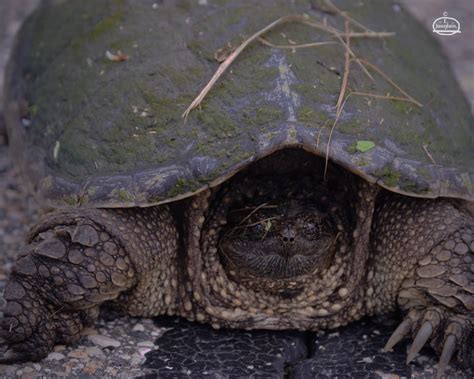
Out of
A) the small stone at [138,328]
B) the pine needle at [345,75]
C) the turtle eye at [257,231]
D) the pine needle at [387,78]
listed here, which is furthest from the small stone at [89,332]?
the pine needle at [387,78]

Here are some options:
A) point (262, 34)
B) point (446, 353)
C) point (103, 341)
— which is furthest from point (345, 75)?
point (103, 341)

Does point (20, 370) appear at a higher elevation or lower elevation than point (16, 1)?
lower

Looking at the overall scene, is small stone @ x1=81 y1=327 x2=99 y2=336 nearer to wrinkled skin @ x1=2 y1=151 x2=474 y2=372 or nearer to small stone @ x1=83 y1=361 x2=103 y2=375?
wrinkled skin @ x1=2 y1=151 x2=474 y2=372

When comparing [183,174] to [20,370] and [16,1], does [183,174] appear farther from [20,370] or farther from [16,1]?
[16,1]

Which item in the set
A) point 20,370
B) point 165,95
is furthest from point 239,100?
point 20,370

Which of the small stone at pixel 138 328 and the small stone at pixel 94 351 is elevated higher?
the small stone at pixel 138 328

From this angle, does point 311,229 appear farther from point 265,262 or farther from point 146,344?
point 146,344

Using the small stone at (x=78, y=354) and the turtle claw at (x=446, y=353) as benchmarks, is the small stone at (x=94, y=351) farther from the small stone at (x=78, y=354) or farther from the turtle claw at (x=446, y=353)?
the turtle claw at (x=446, y=353)

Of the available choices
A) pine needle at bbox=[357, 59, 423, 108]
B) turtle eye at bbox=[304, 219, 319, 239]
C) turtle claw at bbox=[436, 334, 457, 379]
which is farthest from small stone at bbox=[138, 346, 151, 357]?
pine needle at bbox=[357, 59, 423, 108]
